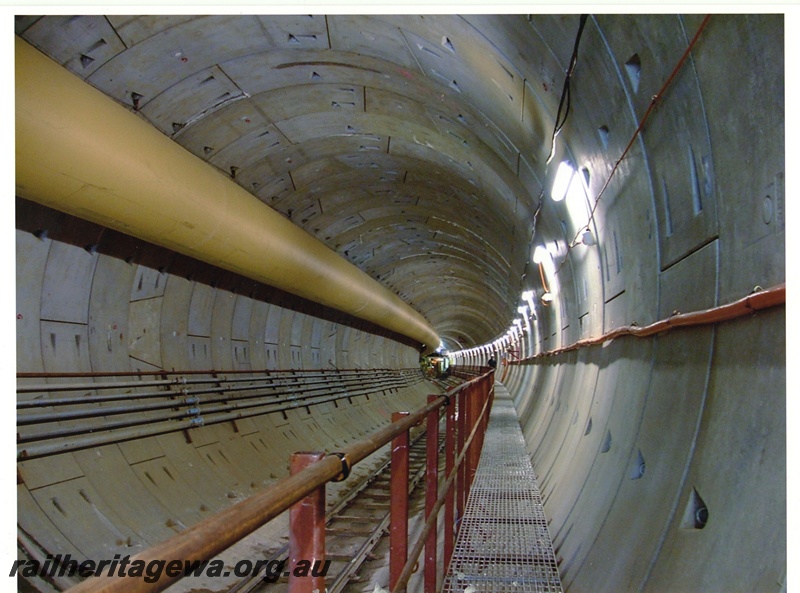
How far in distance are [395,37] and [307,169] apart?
3.60 meters

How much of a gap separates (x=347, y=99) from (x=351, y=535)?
520 cm

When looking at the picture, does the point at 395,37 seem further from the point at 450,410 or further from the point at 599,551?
the point at 599,551

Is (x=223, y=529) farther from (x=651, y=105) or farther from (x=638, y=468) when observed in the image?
(x=651, y=105)

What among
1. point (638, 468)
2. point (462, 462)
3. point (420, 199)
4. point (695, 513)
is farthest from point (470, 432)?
point (420, 199)

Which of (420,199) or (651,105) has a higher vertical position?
(420,199)

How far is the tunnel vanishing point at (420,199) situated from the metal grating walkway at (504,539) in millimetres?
228

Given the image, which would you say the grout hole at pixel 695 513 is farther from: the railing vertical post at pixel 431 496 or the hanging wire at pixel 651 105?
the hanging wire at pixel 651 105

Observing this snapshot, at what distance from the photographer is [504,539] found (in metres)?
4.55

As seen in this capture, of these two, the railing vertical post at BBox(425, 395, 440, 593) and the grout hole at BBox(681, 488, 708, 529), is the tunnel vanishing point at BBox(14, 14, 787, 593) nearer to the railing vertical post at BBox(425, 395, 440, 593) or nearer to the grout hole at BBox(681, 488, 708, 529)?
the grout hole at BBox(681, 488, 708, 529)

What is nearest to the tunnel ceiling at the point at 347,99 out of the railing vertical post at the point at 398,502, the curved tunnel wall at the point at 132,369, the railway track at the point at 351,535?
the curved tunnel wall at the point at 132,369

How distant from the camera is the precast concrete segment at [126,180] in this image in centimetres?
388

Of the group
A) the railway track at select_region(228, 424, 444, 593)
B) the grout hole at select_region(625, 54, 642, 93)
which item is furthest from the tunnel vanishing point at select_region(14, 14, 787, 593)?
the railway track at select_region(228, 424, 444, 593)

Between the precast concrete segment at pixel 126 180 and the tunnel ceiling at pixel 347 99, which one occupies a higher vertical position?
the tunnel ceiling at pixel 347 99
